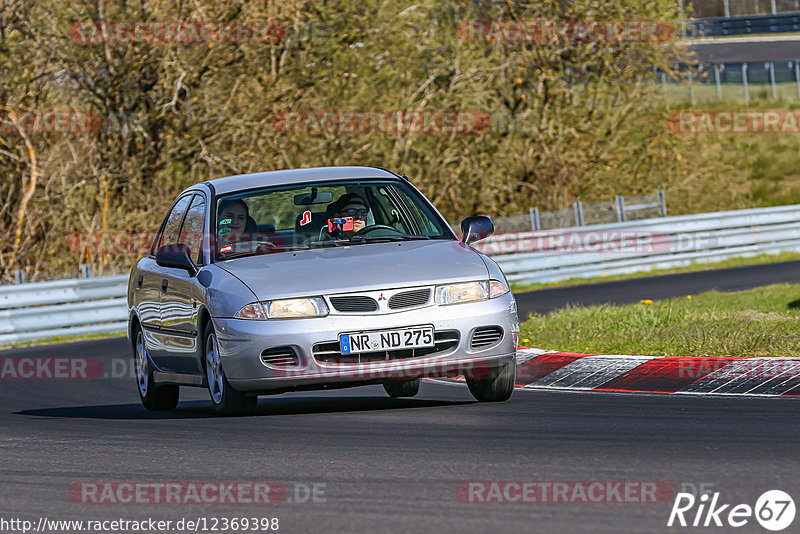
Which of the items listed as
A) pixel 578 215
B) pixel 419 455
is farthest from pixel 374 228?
pixel 578 215

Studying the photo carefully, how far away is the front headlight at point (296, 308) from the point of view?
8367 millimetres

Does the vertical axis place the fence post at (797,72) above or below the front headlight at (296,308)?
below

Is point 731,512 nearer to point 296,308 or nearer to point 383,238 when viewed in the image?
point 296,308

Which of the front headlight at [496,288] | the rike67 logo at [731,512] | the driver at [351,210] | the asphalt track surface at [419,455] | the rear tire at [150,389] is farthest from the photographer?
the rear tire at [150,389]

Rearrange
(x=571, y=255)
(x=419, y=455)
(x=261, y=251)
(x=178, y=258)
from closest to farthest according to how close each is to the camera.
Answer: (x=419, y=455), (x=261, y=251), (x=178, y=258), (x=571, y=255)

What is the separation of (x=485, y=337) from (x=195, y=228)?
256 centimetres

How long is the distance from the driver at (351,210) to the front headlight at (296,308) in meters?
1.29

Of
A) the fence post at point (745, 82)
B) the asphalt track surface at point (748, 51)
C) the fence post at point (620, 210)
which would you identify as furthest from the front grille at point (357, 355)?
the asphalt track surface at point (748, 51)

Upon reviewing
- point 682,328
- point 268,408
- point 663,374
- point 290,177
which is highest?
point 290,177

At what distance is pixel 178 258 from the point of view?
371 inches

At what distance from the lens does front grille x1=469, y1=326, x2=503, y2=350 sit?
859cm

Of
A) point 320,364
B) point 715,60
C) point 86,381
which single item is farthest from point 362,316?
point 715,60

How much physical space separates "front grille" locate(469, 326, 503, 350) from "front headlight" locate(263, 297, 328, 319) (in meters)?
0.96

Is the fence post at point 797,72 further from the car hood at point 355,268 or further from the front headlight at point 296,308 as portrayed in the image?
the front headlight at point 296,308
